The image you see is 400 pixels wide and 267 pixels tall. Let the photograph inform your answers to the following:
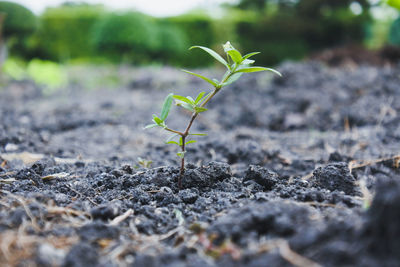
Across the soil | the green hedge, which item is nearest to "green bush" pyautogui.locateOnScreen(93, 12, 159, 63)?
the green hedge

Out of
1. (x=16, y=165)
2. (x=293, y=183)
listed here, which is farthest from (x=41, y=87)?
(x=293, y=183)

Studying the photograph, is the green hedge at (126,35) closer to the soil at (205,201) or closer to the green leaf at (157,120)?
the soil at (205,201)

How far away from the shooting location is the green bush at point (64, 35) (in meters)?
12.3

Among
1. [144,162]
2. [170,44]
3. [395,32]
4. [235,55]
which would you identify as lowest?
[144,162]

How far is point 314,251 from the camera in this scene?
862 mm

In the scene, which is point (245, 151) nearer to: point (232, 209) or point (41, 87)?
point (232, 209)

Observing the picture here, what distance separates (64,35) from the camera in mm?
12445

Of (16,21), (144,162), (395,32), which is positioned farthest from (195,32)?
(144,162)

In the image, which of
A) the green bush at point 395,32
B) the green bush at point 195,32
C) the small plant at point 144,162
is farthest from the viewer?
the green bush at point 195,32

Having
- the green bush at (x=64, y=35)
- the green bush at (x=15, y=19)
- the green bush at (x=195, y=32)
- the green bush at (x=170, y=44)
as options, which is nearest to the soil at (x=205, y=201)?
the green bush at (x=15, y=19)

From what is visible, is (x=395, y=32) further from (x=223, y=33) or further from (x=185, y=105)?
(x=223, y=33)

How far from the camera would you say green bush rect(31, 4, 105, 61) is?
1228 cm

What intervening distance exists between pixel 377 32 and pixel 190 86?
924 centimetres

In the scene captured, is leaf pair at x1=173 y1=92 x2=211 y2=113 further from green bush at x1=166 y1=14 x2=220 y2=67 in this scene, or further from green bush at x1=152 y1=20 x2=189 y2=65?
green bush at x1=166 y1=14 x2=220 y2=67
